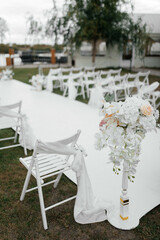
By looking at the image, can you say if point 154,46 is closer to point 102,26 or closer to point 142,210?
point 102,26

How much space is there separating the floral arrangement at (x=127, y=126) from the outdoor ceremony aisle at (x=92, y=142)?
951mm

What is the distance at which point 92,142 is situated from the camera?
171 inches

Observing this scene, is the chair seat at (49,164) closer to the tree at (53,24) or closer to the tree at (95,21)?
the tree at (95,21)

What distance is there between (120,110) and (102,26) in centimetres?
1546

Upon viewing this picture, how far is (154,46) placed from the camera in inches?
736

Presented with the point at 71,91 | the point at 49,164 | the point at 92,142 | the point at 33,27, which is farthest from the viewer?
the point at 33,27

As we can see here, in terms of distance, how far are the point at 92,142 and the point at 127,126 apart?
236cm

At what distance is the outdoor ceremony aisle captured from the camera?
2.85 metres

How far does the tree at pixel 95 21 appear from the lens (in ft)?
50.8

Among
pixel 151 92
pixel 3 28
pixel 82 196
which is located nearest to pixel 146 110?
pixel 82 196

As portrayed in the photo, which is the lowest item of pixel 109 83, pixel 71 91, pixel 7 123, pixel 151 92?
pixel 7 123

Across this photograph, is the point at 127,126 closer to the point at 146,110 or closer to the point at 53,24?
the point at 146,110

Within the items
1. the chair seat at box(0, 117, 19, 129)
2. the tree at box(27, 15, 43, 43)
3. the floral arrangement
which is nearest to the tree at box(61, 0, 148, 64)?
the tree at box(27, 15, 43, 43)

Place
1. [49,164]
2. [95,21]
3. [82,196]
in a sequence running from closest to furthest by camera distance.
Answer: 1. [82,196]
2. [49,164]
3. [95,21]
